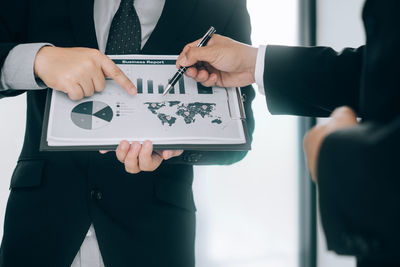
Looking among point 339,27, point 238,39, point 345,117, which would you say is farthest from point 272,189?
point 345,117

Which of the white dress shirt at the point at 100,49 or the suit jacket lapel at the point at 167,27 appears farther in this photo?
the suit jacket lapel at the point at 167,27

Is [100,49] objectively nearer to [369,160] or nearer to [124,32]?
[124,32]

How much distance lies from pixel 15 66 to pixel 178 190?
0.48 meters

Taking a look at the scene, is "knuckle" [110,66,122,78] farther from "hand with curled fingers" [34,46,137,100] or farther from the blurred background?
the blurred background

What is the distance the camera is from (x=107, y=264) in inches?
34.3

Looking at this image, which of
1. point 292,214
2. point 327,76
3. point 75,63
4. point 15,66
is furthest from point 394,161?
point 292,214

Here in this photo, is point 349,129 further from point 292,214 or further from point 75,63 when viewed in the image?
point 292,214

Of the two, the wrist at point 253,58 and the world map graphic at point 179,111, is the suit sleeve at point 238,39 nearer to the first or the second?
the wrist at point 253,58

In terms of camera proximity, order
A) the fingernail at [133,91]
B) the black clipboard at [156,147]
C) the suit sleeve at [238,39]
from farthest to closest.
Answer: the suit sleeve at [238,39] < the fingernail at [133,91] < the black clipboard at [156,147]

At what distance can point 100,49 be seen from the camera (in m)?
0.97

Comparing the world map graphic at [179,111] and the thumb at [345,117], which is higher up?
the world map graphic at [179,111]

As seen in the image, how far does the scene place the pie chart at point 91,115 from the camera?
748 mm

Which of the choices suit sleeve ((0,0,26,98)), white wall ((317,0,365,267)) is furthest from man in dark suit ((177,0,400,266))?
white wall ((317,0,365,267))

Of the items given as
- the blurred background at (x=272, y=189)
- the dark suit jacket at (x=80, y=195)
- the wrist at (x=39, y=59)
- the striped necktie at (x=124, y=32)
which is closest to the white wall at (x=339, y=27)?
the blurred background at (x=272, y=189)
